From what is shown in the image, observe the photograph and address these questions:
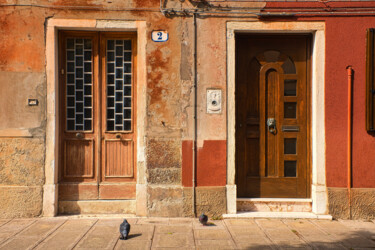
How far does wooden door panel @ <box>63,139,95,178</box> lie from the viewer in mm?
6312

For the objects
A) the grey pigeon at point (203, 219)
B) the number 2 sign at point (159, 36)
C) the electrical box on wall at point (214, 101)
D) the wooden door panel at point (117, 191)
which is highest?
the number 2 sign at point (159, 36)

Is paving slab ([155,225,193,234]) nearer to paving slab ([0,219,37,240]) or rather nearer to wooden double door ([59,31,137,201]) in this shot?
wooden double door ([59,31,137,201])

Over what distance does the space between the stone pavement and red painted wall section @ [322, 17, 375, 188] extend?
0.85m

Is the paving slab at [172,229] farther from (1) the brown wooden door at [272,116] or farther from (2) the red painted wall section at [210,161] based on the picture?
(1) the brown wooden door at [272,116]

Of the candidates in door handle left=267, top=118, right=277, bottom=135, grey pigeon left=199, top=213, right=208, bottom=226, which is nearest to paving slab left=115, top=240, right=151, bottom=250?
grey pigeon left=199, top=213, right=208, bottom=226

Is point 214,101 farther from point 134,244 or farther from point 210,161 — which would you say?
point 134,244

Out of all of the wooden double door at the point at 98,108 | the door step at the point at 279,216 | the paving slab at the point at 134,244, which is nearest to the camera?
the paving slab at the point at 134,244

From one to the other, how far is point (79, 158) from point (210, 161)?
6.86 feet

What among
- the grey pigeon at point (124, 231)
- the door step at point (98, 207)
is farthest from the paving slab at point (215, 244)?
the door step at point (98, 207)

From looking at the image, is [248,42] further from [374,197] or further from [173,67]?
[374,197]

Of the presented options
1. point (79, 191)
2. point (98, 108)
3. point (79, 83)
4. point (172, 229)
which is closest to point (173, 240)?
point (172, 229)

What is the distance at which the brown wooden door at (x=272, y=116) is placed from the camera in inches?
251

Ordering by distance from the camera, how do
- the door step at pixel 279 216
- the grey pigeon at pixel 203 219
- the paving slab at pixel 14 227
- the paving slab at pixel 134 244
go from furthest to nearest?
the door step at pixel 279 216 < the grey pigeon at pixel 203 219 < the paving slab at pixel 14 227 < the paving slab at pixel 134 244

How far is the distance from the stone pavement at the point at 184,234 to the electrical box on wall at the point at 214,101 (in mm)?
1680
